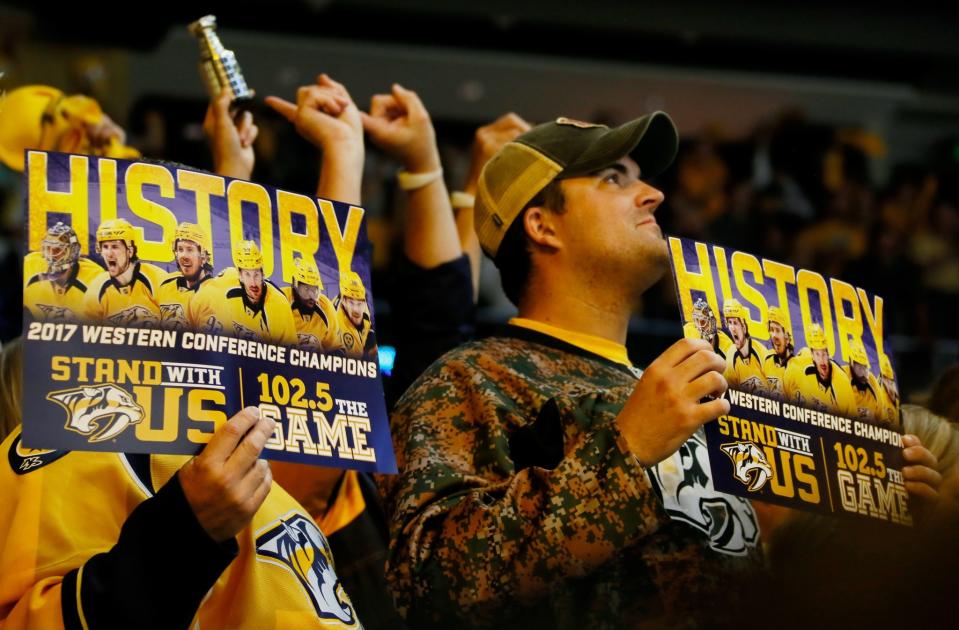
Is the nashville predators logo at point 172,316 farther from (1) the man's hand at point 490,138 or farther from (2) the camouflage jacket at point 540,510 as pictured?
(1) the man's hand at point 490,138

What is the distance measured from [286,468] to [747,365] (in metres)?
0.78

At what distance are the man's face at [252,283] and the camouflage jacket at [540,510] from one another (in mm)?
397

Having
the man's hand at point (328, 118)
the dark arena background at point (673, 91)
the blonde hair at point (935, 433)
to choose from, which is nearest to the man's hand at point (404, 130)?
the man's hand at point (328, 118)

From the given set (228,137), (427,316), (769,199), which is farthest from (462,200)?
(769,199)

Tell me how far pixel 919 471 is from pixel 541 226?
769mm

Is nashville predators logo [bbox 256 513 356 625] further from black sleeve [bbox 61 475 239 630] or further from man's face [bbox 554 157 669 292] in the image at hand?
man's face [bbox 554 157 669 292]

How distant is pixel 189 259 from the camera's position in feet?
5.77

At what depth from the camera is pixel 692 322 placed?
6.46 ft

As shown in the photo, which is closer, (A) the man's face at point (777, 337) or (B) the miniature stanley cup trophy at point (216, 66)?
(A) the man's face at point (777, 337)

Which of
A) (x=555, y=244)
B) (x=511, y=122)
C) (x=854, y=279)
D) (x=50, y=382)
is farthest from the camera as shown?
(x=854, y=279)

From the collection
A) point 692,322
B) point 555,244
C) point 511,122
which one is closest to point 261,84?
point 511,122

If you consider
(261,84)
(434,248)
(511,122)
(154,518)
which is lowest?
(154,518)

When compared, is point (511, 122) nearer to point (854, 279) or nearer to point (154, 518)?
point (154, 518)

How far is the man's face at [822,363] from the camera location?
2.11 m
